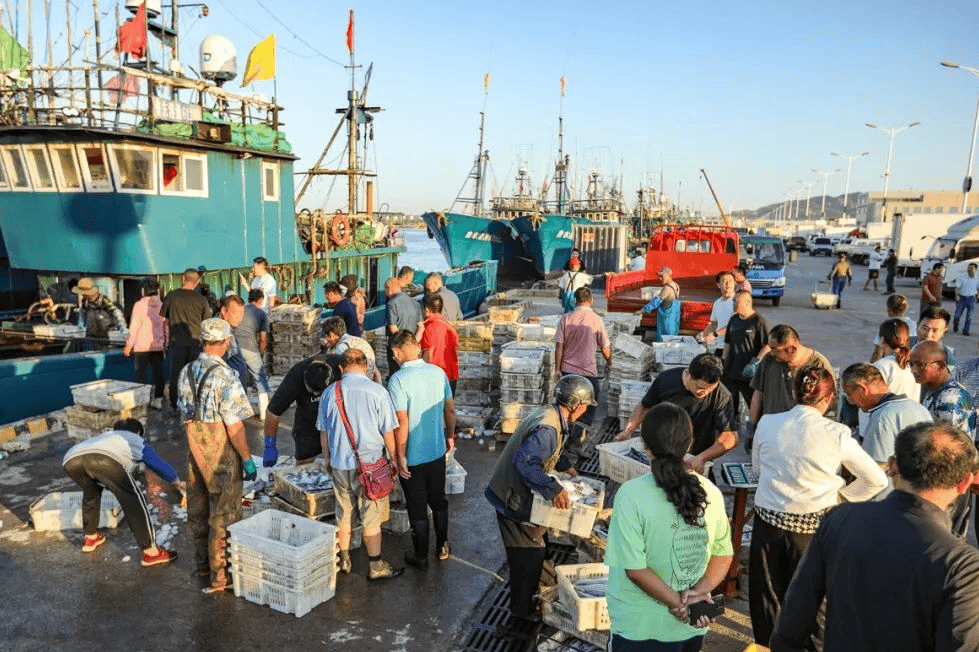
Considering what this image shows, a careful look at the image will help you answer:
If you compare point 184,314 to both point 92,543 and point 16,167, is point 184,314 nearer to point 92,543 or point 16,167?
point 92,543

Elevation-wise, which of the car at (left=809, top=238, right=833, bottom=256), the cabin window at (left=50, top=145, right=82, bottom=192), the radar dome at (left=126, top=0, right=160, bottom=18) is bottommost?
the car at (left=809, top=238, right=833, bottom=256)

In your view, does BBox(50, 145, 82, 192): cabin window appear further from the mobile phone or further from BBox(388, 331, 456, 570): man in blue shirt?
the mobile phone

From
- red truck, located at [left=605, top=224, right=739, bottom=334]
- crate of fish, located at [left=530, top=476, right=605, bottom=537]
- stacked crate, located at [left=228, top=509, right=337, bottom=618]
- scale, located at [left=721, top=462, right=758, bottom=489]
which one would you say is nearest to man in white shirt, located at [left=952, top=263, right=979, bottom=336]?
red truck, located at [left=605, top=224, right=739, bottom=334]

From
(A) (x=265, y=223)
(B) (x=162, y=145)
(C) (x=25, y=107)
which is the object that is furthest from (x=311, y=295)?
(C) (x=25, y=107)

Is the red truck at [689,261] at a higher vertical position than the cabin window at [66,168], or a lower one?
lower

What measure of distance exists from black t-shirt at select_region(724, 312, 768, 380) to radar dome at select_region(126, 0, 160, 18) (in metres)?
13.1

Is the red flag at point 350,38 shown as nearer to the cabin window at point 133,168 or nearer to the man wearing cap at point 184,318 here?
the cabin window at point 133,168

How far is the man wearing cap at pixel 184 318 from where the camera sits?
28.6 ft

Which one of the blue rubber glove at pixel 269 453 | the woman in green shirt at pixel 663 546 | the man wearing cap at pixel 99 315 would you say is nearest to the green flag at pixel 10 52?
the man wearing cap at pixel 99 315

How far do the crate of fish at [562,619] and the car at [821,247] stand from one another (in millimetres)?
59099

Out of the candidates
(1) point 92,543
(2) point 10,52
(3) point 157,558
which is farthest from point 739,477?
(2) point 10,52

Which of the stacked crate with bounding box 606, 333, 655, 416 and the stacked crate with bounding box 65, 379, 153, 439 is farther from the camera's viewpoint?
the stacked crate with bounding box 606, 333, 655, 416

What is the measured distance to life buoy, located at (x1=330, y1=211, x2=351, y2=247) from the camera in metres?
15.9

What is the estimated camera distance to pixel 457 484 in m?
6.77
